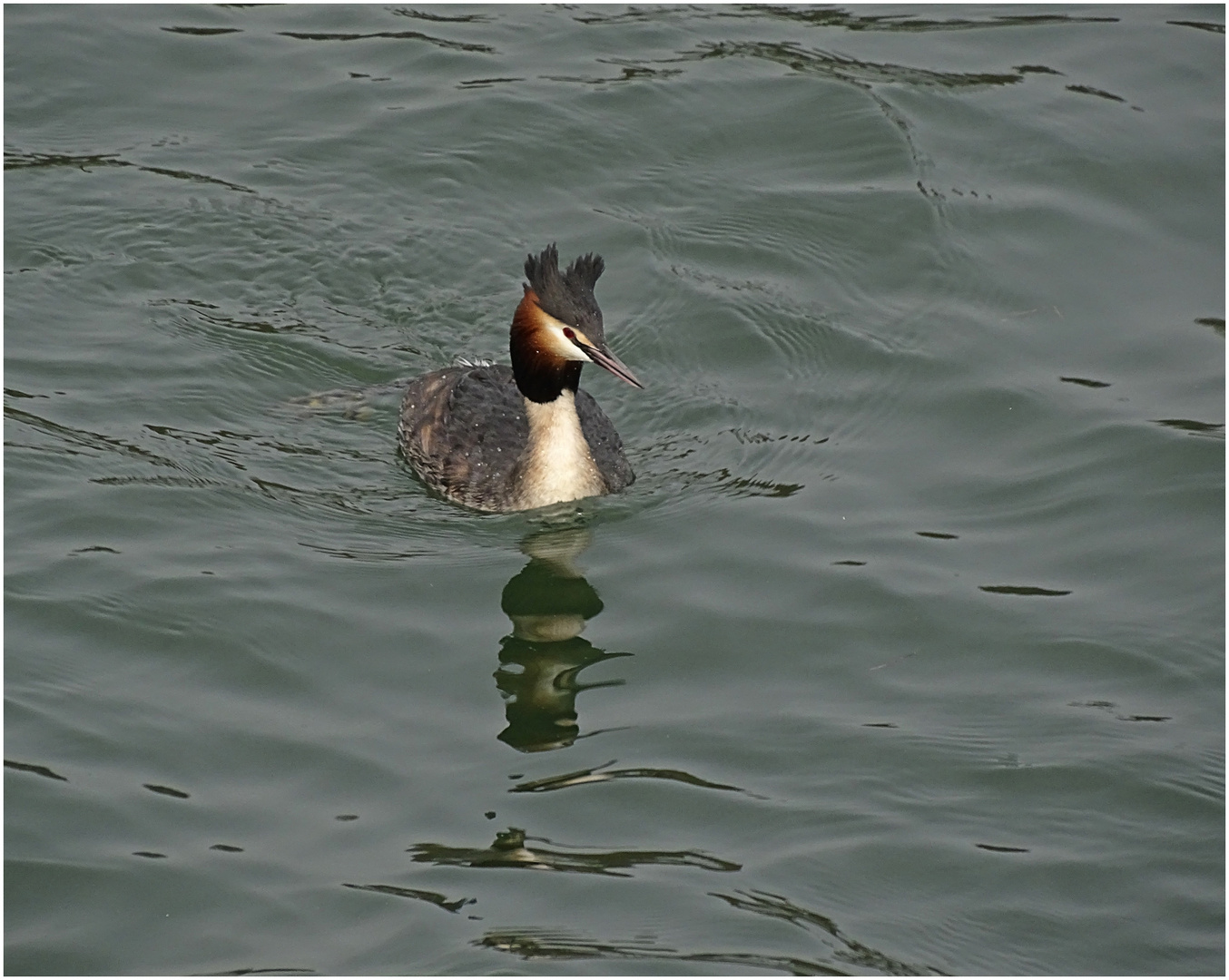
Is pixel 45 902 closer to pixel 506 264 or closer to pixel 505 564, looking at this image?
pixel 505 564

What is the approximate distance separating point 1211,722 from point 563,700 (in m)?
2.70

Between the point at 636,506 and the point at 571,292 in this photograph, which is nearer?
the point at 571,292

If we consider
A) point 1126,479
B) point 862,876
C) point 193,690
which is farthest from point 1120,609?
point 193,690

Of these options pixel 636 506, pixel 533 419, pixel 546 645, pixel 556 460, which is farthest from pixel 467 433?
pixel 546 645

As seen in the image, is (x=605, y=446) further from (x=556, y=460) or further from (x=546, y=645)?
(x=546, y=645)

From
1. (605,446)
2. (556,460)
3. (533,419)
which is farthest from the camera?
(605,446)

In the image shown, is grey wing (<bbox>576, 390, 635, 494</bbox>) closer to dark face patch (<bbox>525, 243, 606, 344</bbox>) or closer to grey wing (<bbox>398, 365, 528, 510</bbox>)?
grey wing (<bbox>398, 365, 528, 510</bbox>)

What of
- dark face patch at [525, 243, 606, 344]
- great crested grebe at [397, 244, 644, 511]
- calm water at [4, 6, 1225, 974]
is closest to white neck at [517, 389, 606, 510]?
great crested grebe at [397, 244, 644, 511]

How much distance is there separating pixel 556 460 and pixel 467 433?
62 cm

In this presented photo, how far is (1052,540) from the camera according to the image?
351 inches

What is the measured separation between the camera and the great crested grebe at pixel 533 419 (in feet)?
28.5

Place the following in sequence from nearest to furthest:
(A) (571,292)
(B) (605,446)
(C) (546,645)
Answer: (C) (546,645) → (A) (571,292) → (B) (605,446)

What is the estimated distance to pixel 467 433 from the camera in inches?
372

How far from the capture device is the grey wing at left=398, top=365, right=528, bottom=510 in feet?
30.5
